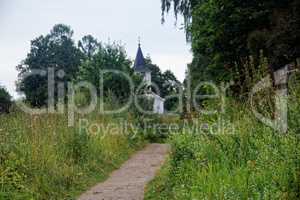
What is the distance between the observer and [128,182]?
32.0 ft

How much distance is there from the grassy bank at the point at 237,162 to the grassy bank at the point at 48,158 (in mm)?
1745

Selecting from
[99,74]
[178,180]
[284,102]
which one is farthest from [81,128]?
[99,74]

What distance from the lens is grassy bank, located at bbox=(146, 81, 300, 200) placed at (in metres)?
4.41

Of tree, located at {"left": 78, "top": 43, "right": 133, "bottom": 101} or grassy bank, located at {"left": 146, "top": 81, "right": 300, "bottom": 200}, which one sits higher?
tree, located at {"left": 78, "top": 43, "right": 133, "bottom": 101}

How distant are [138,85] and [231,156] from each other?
18.0 metres

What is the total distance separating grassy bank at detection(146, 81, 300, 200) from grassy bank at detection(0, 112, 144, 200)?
5.72 ft

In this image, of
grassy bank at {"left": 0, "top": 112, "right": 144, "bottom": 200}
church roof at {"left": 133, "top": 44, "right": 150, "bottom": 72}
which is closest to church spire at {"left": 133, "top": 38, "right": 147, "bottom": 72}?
church roof at {"left": 133, "top": 44, "right": 150, "bottom": 72}

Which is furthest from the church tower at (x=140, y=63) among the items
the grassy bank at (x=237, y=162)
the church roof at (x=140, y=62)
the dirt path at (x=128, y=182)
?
the grassy bank at (x=237, y=162)

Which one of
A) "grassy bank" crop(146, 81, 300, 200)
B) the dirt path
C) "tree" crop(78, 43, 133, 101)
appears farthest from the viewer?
"tree" crop(78, 43, 133, 101)

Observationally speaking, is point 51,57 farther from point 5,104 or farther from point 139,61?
point 5,104

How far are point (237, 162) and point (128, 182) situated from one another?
4213mm

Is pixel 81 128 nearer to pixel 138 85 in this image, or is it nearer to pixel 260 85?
pixel 260 85

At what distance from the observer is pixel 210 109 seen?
9.36 m

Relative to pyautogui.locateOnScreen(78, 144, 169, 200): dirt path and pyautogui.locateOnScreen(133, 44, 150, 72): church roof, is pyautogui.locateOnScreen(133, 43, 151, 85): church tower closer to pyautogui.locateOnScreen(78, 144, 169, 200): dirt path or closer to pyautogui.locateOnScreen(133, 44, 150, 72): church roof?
pyautogui.locateOnScreen(133, 44, 150, 72): church roof
